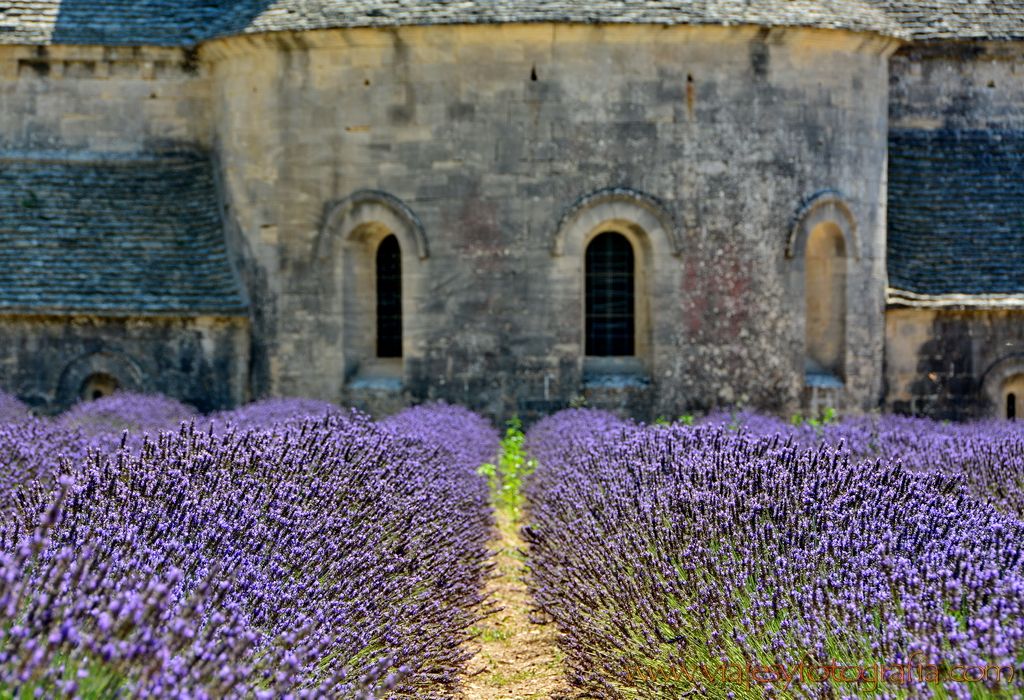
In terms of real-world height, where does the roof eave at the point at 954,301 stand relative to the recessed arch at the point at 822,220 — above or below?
below

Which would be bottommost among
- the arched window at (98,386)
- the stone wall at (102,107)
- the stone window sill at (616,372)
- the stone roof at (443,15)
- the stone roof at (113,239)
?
the arched window at (98,386)

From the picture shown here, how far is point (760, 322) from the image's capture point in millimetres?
15414

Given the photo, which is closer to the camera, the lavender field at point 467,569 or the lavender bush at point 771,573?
the lavender field at point 467,569

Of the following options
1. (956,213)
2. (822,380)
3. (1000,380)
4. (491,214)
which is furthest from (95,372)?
(1000,380)

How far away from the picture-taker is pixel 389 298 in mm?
16000

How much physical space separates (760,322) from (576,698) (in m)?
9.31

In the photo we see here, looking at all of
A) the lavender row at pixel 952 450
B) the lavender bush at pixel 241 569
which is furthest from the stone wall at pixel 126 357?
the lavender bush at pixel 241 569

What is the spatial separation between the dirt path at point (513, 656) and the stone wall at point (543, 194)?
5842 millimetres

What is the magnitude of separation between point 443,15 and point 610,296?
3.50 m

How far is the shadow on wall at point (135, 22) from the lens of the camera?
54.9 ft

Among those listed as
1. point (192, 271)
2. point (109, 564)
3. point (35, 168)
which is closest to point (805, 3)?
point (192, 271)

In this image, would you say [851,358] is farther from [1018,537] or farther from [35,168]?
[1018,537]

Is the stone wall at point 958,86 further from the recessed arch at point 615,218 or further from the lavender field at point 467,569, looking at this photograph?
the lavender field at point 467,569

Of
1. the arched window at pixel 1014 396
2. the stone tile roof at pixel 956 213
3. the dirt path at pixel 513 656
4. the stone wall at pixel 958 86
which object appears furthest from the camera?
the stone wall at pixel 958 86
